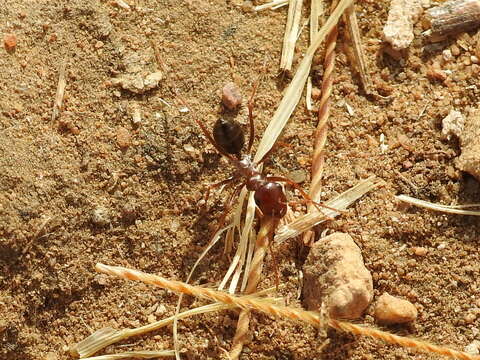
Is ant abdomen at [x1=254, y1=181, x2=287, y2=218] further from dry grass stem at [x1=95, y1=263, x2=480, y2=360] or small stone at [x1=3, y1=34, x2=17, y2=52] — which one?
small stone at [x1=3, y1=34, x2=17, y2=52]

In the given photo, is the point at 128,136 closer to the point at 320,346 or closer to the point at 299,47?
the point at 299,47

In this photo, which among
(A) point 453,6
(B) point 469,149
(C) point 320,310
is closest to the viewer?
(C) point 320,310

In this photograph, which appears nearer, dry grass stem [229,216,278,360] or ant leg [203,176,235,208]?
dry grass stem [229,216,278,360]

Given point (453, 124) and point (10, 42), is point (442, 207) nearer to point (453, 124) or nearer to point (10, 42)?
point (453, 124)

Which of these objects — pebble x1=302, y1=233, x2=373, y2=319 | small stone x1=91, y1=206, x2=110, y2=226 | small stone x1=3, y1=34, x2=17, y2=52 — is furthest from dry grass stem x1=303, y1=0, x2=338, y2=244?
small stone x1=3, y1=34, x2=17, y2=52

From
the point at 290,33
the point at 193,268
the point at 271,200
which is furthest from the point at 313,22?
the point at 193,268

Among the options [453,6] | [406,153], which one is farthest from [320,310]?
[453,6]

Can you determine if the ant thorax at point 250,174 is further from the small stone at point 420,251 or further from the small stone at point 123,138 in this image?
the small stone at point 420,251
